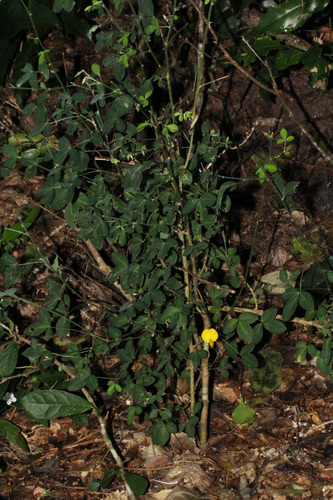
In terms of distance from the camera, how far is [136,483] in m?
1.54

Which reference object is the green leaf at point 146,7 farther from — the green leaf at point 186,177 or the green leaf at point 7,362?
the green leaf at point 7,362

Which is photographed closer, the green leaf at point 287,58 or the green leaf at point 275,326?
the green leaf at point 275,326

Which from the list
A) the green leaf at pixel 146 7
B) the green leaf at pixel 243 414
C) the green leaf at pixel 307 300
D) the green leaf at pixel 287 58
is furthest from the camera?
the green leaf at pixel 287 58

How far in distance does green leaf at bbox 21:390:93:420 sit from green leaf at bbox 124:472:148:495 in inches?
10.5

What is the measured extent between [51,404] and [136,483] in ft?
1.25

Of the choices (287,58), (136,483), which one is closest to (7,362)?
(136,483)

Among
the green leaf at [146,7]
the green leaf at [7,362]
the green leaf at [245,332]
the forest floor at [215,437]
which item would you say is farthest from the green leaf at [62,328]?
the green leaf at [146,7]

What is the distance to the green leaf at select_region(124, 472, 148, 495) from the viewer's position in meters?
1.52

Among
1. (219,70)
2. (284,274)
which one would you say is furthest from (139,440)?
(219,70)

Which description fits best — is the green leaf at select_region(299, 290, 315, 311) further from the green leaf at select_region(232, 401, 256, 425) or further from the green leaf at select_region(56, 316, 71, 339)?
the green leaf at select_region(56, 316, 71, 339)

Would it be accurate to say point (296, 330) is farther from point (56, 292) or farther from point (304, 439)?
point (56, 292)

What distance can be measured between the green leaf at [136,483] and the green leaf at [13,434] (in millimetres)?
436

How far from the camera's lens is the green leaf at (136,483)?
4.99 ft

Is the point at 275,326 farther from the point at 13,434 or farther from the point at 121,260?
the point at 13,434
